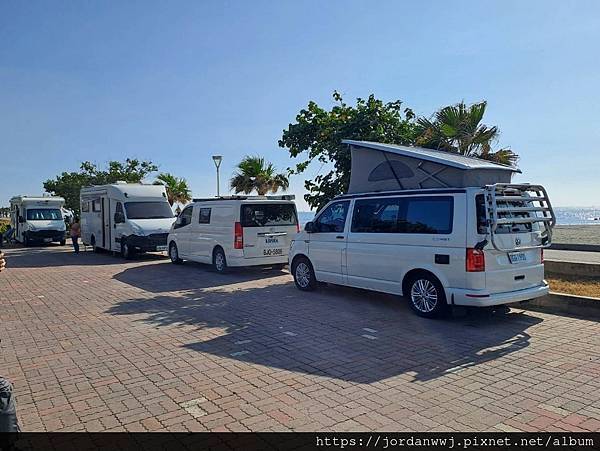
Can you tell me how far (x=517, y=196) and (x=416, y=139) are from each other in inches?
194

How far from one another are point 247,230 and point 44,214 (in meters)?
18.6

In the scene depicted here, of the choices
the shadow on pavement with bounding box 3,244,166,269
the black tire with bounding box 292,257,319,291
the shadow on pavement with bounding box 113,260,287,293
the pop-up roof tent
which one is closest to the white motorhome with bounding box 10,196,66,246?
the shadow on pavement with bounding box 3,244,166,269

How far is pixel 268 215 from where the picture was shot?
12953 mm

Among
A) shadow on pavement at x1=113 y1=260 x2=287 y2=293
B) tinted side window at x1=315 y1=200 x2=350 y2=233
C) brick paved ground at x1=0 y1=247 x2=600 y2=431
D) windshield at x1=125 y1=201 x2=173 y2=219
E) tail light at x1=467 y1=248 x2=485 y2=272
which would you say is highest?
windshield at x1=125 y1=201 x2=173 y2=219

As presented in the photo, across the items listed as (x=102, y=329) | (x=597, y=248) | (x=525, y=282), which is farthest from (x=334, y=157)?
(x=597, y=248)

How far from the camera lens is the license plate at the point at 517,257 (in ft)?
23.6

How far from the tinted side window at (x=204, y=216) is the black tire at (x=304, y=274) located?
4339mm

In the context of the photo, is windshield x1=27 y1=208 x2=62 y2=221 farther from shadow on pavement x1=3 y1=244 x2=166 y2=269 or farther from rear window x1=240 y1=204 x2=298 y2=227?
rear window x1=240 y1=204 x2=298 y2=227

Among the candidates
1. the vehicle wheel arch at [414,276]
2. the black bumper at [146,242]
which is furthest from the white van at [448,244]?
the black bumper at [146,242]

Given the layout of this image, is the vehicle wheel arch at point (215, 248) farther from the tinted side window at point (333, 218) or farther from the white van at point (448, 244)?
the white van at point (448, 244)

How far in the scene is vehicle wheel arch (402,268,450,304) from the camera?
23.7 ft

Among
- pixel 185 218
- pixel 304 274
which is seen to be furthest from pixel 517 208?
pixel 185 218

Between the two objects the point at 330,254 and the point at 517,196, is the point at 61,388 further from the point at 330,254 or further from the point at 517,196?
the point at 517,196

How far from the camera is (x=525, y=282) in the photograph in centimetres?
738
